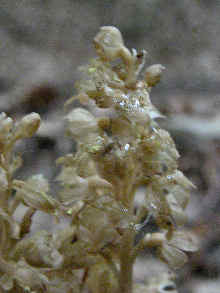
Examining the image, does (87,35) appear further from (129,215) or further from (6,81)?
(129,215)

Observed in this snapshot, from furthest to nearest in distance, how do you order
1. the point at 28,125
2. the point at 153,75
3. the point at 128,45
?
the point at 128,45 < the point at 153,75 < the point at 28,125

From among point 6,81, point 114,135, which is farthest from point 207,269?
point 6,81

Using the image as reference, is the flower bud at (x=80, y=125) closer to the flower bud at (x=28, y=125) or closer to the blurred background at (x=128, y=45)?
the flower bud at (x=28, y=125)

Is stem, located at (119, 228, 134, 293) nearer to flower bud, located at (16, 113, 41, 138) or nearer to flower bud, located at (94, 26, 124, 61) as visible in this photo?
flower bud, located at (16, 113, 41, 138)

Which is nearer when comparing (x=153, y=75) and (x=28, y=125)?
(x=28, y=125)

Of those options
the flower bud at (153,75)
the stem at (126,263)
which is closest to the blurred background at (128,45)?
the stem at (126,263)

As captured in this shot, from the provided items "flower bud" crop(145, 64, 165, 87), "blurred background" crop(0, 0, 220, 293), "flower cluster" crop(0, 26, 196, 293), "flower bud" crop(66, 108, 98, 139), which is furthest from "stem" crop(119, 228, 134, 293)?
"blurred background" crop(0, 0, 220, 293)

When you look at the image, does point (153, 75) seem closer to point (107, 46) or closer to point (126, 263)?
point (107, 46)

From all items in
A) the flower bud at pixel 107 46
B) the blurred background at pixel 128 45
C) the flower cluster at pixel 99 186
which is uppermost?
the flower bud at pixel 107 46

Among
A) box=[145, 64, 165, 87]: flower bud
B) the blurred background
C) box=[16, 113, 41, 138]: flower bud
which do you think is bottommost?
the blurred background

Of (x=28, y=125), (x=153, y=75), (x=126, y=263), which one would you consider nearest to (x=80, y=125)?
(x=28, y=125)
